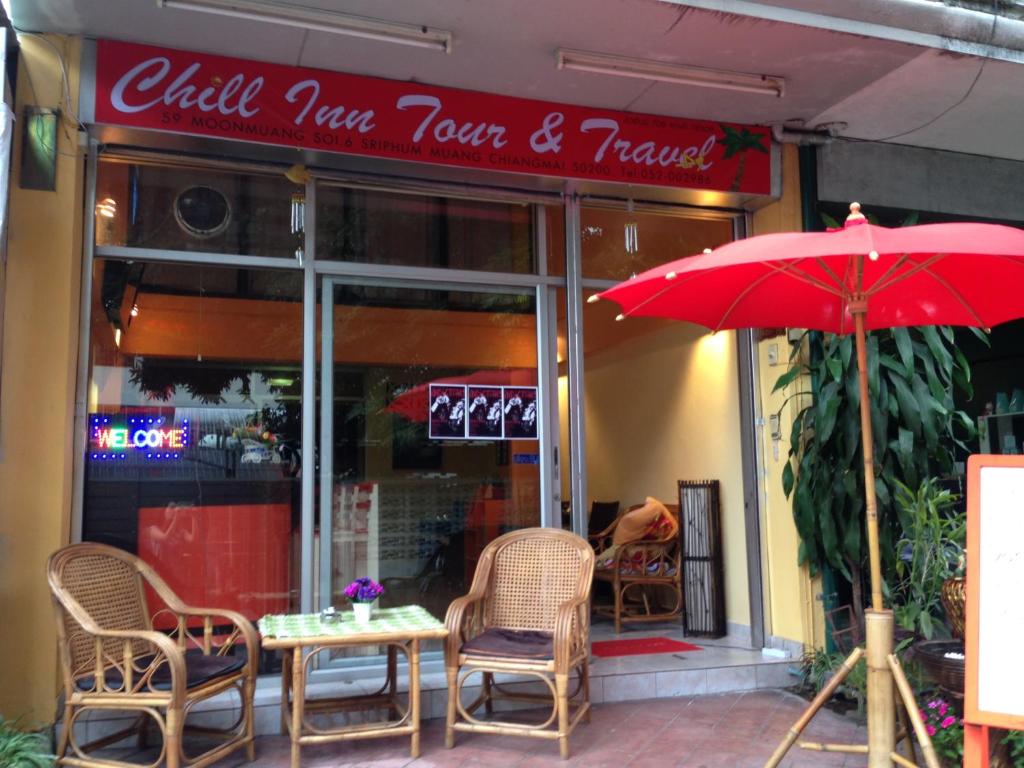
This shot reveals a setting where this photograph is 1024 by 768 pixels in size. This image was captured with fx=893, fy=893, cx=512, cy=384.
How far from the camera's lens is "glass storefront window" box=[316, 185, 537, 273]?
4664 mm

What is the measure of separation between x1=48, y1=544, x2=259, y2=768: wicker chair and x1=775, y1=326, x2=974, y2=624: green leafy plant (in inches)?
113

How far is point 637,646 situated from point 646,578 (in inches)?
28.4

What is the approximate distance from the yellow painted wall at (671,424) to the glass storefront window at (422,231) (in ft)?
5.16

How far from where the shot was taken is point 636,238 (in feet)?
17.4

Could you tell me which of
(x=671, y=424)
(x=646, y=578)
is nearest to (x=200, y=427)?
(x=646, y=578)

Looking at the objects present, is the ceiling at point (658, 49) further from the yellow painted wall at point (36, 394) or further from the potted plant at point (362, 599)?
the potted plant at point (362, 599)

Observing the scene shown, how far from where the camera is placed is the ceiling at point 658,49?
387 centimetres

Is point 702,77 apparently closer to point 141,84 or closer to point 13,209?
point 141,84

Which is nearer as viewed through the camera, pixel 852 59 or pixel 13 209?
pixel 13 209

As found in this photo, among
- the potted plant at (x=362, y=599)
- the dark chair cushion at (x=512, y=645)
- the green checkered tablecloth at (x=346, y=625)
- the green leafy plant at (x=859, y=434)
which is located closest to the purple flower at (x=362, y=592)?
the potted plant at (x=362, y=599)

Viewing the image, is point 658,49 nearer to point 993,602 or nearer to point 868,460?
point 868,460

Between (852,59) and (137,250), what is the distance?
358 centimetres

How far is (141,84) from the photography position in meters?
4.08

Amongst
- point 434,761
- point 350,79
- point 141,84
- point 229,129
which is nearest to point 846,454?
point 434,761
